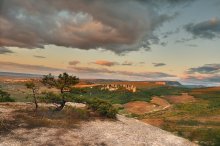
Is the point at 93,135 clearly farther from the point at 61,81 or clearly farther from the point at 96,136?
the point at 61,81

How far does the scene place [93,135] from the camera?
63.0 metres

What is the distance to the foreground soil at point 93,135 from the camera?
187 ft

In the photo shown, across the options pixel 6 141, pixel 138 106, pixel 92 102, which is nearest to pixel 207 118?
pixel 138 106

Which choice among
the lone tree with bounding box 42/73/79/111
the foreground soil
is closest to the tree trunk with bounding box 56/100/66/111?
the lone tree with bounding box 42/73/79/111

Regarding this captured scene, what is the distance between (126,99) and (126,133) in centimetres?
12698

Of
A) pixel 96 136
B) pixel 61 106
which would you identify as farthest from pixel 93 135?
pixel 61 106

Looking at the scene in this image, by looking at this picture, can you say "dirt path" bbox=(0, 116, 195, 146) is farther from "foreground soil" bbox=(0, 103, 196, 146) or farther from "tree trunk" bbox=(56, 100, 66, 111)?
"tree trunk" bbox=(56, 100, 66, 111)

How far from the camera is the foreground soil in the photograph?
187 ft

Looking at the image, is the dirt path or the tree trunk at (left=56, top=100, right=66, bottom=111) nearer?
the dirt path

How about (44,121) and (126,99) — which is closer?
(44,121)

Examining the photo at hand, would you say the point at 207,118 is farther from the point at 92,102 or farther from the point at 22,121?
the point at 22,121

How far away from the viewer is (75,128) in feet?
218

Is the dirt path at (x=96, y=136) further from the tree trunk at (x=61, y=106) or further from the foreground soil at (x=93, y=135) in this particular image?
the tree trunk at (x=61, y=106)

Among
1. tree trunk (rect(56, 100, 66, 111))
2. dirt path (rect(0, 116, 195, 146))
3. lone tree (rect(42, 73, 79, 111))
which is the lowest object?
dirt path (rect(0, 116, 195, 146))
